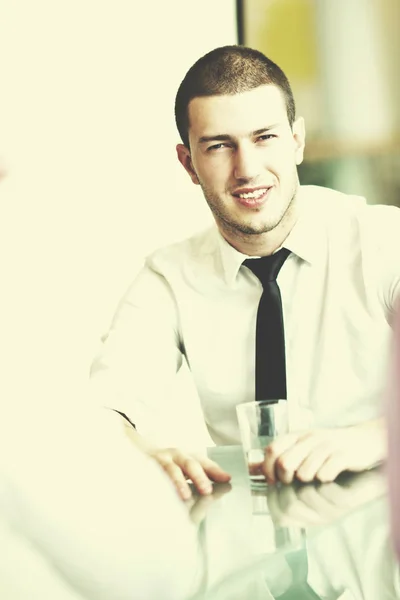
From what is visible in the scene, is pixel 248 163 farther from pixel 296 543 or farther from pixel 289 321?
pixel 296 543

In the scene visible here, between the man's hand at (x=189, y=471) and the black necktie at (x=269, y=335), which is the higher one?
the man's hand at (x=189, y=471)

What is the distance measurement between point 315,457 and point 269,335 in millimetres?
722

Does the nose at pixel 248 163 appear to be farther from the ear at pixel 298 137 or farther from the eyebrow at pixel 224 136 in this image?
the ear at pixel 298 137

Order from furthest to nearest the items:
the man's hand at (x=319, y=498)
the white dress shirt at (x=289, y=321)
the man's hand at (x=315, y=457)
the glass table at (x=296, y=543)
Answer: the white dress shirt at (x=289, y=321), the man's hand at (x=315, y=457), the man's hand at (x=319, y=498), the glass table at (x=296, y=543)

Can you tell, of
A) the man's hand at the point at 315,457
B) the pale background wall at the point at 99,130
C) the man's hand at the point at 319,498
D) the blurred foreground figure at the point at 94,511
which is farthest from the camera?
the pale background wall at the point at 99,130

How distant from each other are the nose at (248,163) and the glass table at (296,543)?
0.94 m

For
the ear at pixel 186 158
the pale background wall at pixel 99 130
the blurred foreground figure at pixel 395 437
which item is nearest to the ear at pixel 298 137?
the ear at pixel 186 158

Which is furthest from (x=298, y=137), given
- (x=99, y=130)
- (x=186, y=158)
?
(x=99, y=130)


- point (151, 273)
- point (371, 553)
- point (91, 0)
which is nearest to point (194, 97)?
point (151, 273)

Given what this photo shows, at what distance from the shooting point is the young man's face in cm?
180

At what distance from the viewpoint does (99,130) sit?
2594mm

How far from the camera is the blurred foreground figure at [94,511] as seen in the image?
14.2 inches

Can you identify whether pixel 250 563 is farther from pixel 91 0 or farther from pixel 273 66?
pixel 91 0

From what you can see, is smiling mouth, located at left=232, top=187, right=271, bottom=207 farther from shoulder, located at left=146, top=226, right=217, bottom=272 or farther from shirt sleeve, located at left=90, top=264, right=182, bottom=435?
shirt sleeve, located at left=90, top=264, right=182, bottom=435
